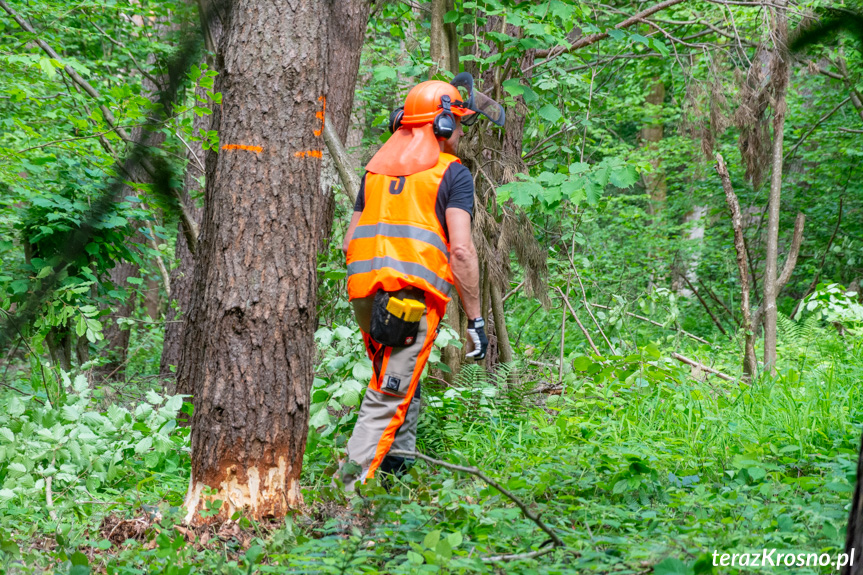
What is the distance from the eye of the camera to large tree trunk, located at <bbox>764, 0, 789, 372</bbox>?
522 centimetres

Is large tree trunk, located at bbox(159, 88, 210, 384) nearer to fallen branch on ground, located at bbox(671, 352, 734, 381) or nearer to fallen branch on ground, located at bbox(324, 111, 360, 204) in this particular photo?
fallen branch on ground, located at bbox(324, 111, 360, 204)

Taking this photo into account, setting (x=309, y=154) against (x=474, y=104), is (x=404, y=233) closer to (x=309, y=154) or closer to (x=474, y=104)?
(x=309, y=154)

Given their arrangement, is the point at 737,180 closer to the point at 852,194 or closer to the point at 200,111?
the point at 852,194

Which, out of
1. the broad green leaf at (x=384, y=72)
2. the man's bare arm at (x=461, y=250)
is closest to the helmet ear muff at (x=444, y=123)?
the man's bare arm at (x=461, y=250)

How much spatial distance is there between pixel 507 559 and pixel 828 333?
18.5ft

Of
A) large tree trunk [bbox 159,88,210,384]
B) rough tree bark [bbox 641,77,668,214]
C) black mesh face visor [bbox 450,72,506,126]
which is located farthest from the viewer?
rough tree bark [bbox 641,77,668,214]

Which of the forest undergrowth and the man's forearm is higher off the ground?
the man's forearm

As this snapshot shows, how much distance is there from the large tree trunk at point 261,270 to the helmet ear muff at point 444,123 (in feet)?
2.61

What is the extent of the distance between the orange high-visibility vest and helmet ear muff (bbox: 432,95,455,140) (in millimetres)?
173

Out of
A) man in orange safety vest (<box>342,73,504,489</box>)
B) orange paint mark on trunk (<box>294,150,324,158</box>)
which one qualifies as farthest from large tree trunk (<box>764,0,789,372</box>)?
orange paint mark on trunk (<box>294,150,324,158</box>)

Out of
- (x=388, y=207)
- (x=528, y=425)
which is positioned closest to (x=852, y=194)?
(x=528, y=425)

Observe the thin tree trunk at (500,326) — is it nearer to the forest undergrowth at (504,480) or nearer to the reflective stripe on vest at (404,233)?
the forest undergrowth at (504,480)

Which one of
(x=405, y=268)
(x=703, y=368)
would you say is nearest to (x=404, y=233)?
(x=405, y=268)

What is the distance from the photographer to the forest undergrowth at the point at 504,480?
2.23m
